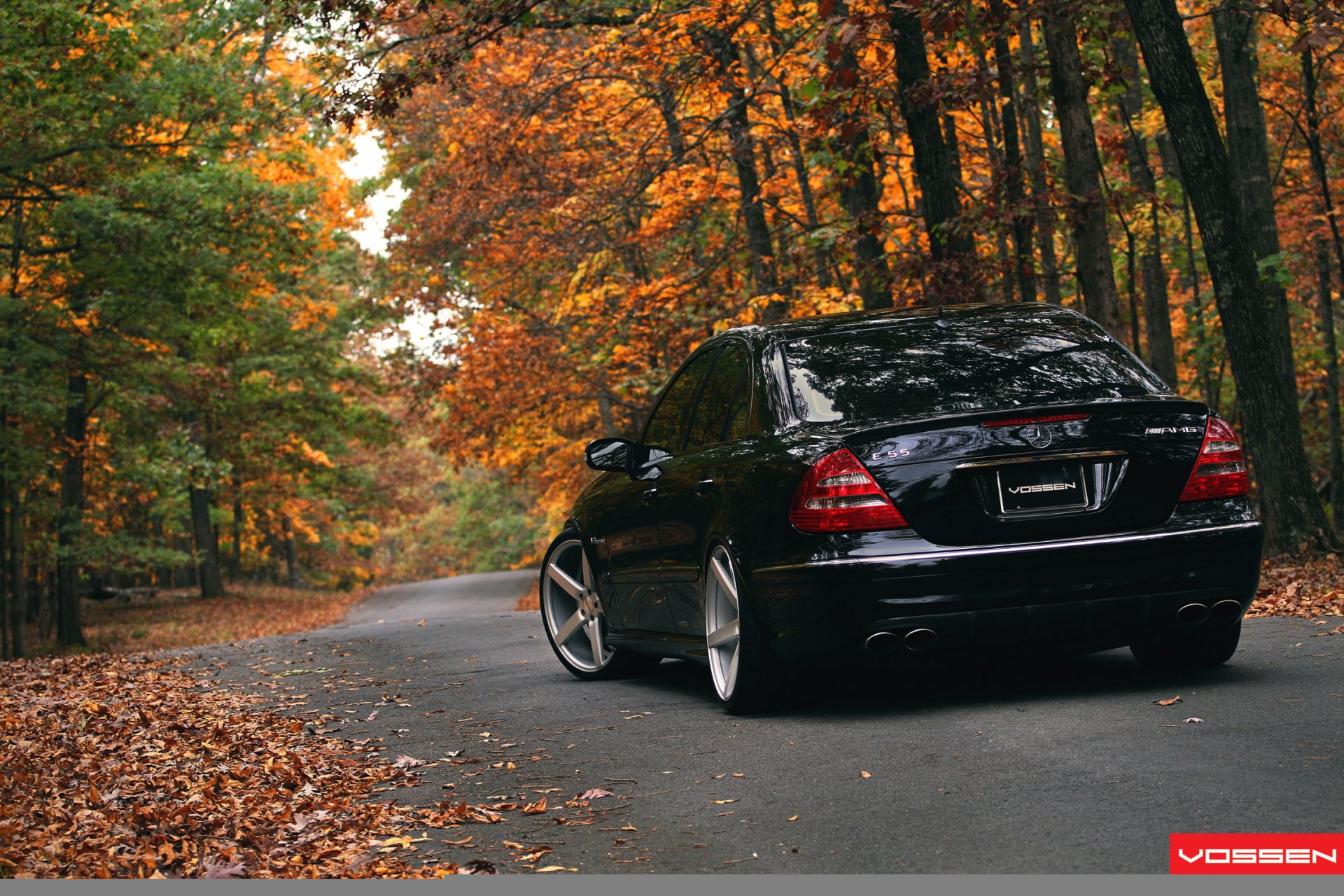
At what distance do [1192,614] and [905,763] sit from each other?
5.53 ft

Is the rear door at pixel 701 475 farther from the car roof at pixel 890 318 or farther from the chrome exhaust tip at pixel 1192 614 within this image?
the chrome exhaust tip at pixel 1192 614

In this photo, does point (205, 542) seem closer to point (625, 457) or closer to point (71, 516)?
point (71, 516)

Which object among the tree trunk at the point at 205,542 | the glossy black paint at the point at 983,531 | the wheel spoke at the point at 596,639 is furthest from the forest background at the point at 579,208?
the wheel spoke at the point at 596,639

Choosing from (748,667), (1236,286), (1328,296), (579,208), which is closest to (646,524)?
(748,667)

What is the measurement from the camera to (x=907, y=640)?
19.1 feet

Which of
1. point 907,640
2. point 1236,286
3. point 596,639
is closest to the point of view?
point 907,640

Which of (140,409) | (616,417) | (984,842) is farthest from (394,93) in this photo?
(616,417)

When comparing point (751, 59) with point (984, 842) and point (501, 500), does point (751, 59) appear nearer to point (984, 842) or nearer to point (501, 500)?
point (984, 842)

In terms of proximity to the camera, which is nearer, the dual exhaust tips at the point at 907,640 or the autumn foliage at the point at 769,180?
the dual exhaust tips at the point at 907,640

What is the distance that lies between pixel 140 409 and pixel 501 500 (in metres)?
52.4

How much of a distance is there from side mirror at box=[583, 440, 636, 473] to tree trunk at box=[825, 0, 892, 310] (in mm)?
3732

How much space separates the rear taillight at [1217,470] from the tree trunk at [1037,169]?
6877 millimetres

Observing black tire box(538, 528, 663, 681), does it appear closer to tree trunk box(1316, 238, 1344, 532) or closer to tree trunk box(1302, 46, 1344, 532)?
tree trunk box(1302, 46, 1344, 532)

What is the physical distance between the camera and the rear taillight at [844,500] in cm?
586
